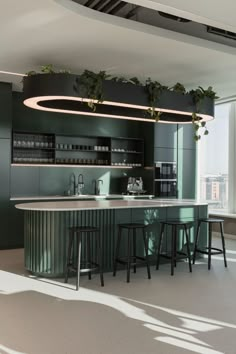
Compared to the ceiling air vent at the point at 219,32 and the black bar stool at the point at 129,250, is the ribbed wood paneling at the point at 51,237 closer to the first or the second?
the black bar stool at the point at 129,250

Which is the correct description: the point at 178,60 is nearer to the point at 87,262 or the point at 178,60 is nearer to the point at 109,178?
the point at 87,262

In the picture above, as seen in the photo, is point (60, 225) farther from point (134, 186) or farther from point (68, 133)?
point (134, 186)

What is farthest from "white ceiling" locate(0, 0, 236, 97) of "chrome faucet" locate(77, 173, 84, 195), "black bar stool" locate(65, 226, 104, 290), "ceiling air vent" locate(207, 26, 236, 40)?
"chrome faucet" locate(77, 173, 84, 195)

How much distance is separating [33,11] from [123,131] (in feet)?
16.2

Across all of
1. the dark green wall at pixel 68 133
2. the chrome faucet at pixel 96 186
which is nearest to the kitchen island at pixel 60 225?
the dark green wall at pixel 68 133

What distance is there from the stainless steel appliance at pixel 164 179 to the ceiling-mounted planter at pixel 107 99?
1.78m

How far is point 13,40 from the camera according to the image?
472cm

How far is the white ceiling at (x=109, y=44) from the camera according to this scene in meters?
3.99

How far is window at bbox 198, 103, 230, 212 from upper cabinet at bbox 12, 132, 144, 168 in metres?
1.65

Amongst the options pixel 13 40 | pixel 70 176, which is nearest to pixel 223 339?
pixel 13 40

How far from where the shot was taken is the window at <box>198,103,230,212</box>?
8.68 metres

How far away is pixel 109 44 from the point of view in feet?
15.8

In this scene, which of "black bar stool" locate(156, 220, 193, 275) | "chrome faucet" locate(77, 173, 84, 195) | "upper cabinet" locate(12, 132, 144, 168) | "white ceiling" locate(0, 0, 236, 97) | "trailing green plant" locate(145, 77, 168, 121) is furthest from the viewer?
"chrome faucet" locate(77, 173, 84, 195)

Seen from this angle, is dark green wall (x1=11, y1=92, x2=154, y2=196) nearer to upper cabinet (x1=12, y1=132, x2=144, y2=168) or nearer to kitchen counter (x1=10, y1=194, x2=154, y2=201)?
upper cabinet (x1=12, y1=132, x2=144, y2=168)
